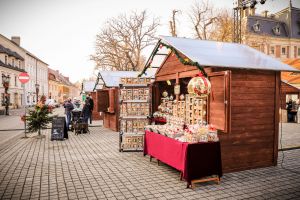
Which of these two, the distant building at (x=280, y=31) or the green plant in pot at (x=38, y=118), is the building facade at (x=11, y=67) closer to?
the green plant in pot at (x=38, y=118)

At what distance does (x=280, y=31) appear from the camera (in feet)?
151

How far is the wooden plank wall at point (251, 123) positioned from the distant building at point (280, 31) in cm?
4012

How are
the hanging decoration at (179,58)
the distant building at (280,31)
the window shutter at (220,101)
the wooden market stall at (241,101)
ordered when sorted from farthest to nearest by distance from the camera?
the distant building at (280,31) → the hanging decoration at (179,58) → the wooden market stall at (241,101) → the window shutter at (220,101)

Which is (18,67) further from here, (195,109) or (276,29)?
(276,29)

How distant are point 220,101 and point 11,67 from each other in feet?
133

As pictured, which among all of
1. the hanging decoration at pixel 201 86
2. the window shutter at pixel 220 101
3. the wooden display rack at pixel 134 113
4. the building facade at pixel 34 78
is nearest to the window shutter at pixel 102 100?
the wooden display rack at pixel 134 113

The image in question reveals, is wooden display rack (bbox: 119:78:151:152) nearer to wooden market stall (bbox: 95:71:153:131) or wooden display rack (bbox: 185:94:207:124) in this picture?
wooden display rack (bbox: 185:94:207:124)

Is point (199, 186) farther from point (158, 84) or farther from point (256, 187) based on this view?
point (158, 84)

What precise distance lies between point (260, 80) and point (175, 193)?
Answer: 404cm

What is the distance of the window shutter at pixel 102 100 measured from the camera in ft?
48.9

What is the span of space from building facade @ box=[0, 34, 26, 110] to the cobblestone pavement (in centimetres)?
3267

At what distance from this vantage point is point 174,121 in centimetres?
796

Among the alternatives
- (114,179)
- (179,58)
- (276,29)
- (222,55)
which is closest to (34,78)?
(276,29)

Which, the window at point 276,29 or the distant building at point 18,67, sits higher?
the window at point 276,29
